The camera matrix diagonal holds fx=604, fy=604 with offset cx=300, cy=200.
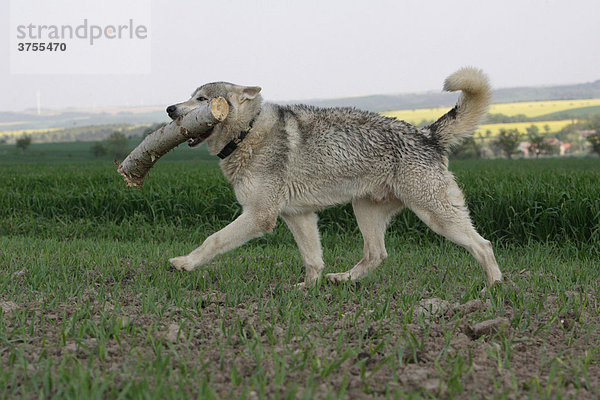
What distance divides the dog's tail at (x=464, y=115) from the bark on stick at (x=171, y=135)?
2.02m

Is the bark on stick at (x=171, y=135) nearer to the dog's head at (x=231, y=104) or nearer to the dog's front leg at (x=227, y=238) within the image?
the dog's head at (x=231, y=104)

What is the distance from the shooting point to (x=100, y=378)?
2846 mm

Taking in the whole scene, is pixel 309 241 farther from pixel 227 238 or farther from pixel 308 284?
pixel 227 238

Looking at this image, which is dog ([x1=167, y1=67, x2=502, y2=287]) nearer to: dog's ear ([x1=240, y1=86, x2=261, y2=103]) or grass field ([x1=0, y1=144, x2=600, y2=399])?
dog's ear ([x1=240, y1=86, x2=261, y2=103])

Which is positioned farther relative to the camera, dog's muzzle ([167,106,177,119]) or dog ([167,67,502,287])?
dog's muzzle ([167,106,177,119])

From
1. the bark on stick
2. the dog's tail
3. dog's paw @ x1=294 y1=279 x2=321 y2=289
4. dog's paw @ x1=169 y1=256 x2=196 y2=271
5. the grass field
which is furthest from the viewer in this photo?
the dog's tail

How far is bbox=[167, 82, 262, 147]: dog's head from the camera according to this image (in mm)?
5656

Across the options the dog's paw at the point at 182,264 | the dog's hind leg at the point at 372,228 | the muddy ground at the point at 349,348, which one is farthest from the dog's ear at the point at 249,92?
the muddy ground at the point at 349,348

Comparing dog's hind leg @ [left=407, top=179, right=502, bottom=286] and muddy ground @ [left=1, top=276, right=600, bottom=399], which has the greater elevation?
dog's hind leg @ [left=407, top=179, right=502, bottom=286]

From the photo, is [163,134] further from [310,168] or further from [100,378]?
[100,378]

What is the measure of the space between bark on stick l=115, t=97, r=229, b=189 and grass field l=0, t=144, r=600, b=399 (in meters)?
0.99

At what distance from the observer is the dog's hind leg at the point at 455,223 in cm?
532

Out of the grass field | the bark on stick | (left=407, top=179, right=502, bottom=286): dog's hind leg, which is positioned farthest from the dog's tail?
the bark on stick

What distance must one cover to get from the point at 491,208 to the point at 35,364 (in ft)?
23.6
